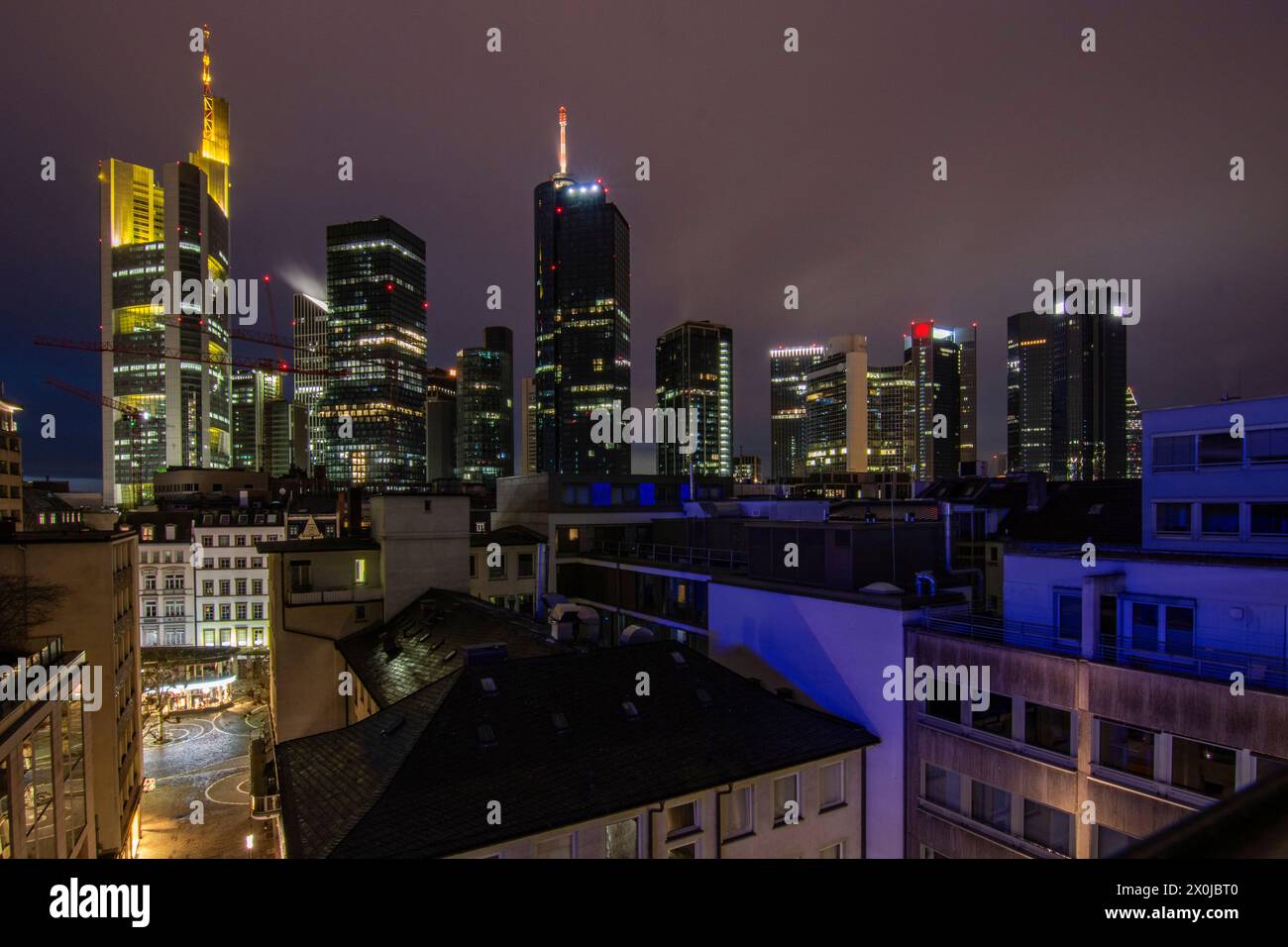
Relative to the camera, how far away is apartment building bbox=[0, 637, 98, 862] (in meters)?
15.4

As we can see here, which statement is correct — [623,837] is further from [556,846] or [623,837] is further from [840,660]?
[840,660]

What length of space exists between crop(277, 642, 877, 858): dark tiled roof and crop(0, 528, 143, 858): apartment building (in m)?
16.5

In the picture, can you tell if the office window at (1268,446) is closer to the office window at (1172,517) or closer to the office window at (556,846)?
the office window at (1172,517)

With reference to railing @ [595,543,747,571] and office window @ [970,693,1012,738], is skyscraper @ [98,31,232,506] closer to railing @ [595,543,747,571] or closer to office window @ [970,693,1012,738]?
railing @ [595,543,747,571]

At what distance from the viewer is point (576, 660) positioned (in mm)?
17219

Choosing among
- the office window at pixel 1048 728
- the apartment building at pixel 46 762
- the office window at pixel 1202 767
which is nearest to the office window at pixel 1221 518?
the office window at pixel 1202 767

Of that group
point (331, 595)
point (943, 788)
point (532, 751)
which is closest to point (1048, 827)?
point (943, 788)

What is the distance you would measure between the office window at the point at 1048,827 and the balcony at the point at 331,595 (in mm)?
24499

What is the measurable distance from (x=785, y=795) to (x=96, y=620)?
2754cm

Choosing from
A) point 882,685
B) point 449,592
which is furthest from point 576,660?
point 449,592

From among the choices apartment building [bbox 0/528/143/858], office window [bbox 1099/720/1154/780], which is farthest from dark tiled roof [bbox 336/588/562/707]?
office window [bbox 1099/720/1154/780]

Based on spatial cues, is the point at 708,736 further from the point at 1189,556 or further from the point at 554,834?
the point at 1189,556

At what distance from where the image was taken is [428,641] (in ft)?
72.4
